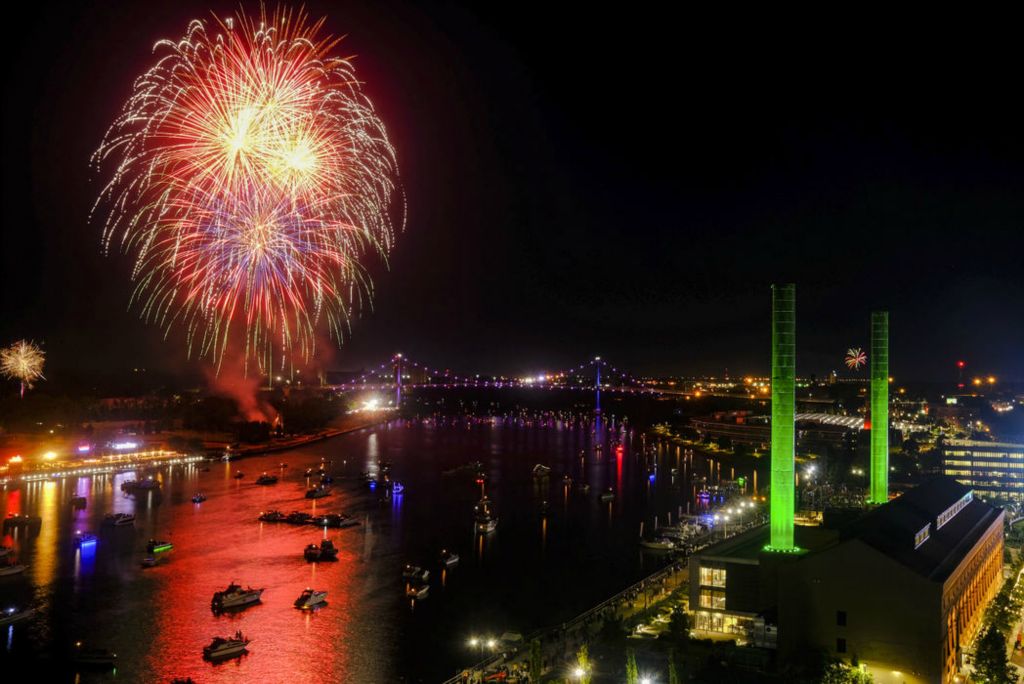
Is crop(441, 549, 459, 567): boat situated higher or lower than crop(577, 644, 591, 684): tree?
lower

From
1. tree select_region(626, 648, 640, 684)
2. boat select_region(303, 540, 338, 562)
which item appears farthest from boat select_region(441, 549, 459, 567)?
tree select_region(626, 648, 640, 684)

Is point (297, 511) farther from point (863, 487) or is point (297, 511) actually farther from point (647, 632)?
point (863, 487)

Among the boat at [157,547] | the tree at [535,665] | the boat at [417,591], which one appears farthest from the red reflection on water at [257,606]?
the tree at [535,665]

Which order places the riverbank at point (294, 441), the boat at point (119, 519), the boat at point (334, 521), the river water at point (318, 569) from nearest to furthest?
the river water at point (318, 569)
the boat at point (119, 519)
the boat at point (334, 521)
the riverbank at point (294, 441)

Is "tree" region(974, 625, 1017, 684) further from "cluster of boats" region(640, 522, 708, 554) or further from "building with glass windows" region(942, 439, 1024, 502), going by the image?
"building with glass windows" region(942, 439, 1024, 502)

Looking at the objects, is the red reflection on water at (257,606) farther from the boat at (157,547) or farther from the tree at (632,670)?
the tree at (632,670)

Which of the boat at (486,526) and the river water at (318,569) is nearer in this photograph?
the river water at (318,569)
